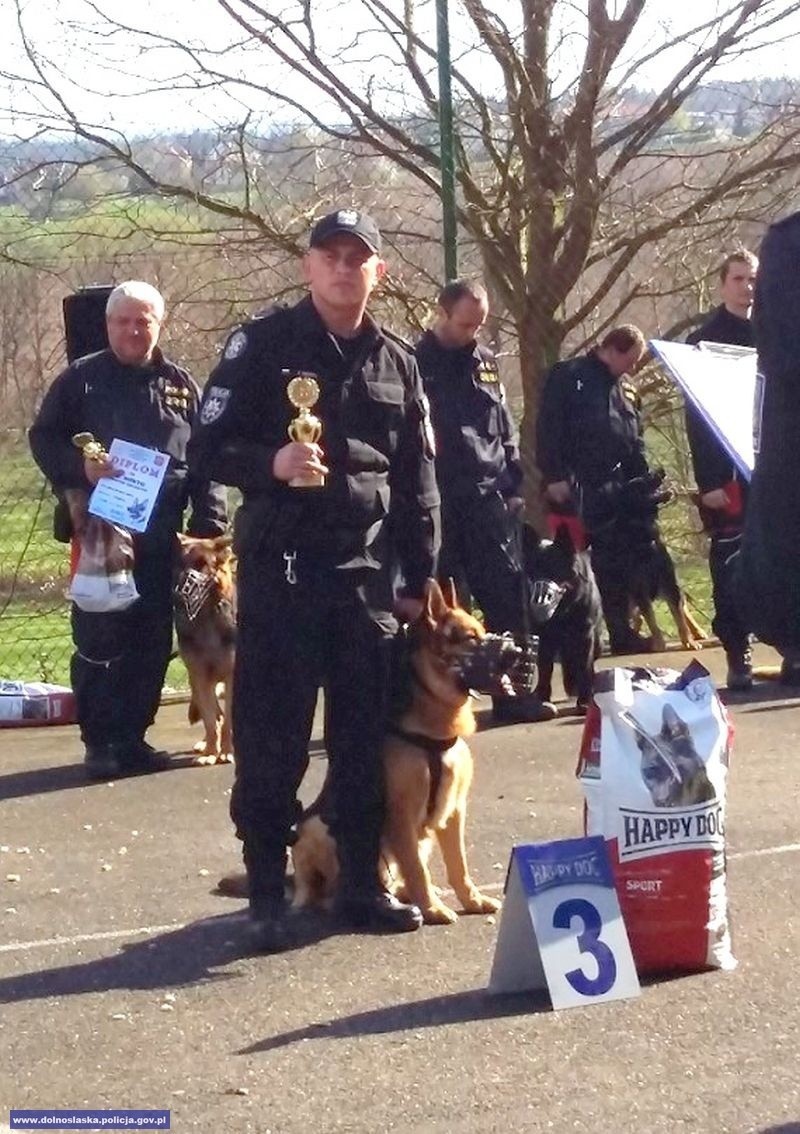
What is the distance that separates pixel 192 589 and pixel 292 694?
107 inches

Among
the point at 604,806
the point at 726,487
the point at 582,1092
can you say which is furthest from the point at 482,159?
Result: the point at 582,1092

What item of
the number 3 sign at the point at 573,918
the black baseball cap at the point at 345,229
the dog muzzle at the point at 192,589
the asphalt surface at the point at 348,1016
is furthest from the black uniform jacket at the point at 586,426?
the number 3 sign at the point at 573,918

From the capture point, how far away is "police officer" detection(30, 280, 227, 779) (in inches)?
303

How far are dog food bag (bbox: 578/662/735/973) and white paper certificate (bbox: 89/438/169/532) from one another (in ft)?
10.1

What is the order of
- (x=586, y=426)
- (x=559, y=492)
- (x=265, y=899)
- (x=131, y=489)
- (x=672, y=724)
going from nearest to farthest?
(x=672, y=724) → (x=265, y=899) → (x=131, y=489) → (x=559, y=492) → (x=586, y=426)

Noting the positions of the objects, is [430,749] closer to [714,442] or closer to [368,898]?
[368,898]

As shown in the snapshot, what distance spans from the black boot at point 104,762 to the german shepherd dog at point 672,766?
11.6 feet

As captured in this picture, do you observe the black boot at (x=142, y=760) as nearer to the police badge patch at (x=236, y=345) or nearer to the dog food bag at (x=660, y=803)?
the police badge patch at (x=236, y=345)

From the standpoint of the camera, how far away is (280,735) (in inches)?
206

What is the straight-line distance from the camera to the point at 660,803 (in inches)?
187

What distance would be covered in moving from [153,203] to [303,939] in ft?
21.6

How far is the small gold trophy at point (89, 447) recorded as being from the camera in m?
7.54

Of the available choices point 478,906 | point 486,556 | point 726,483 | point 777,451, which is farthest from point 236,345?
point 726,483

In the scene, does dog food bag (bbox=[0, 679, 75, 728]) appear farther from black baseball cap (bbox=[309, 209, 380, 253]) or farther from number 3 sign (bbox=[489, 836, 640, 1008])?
number 3 sign (bbox=[489, 836, 640, 1008])
